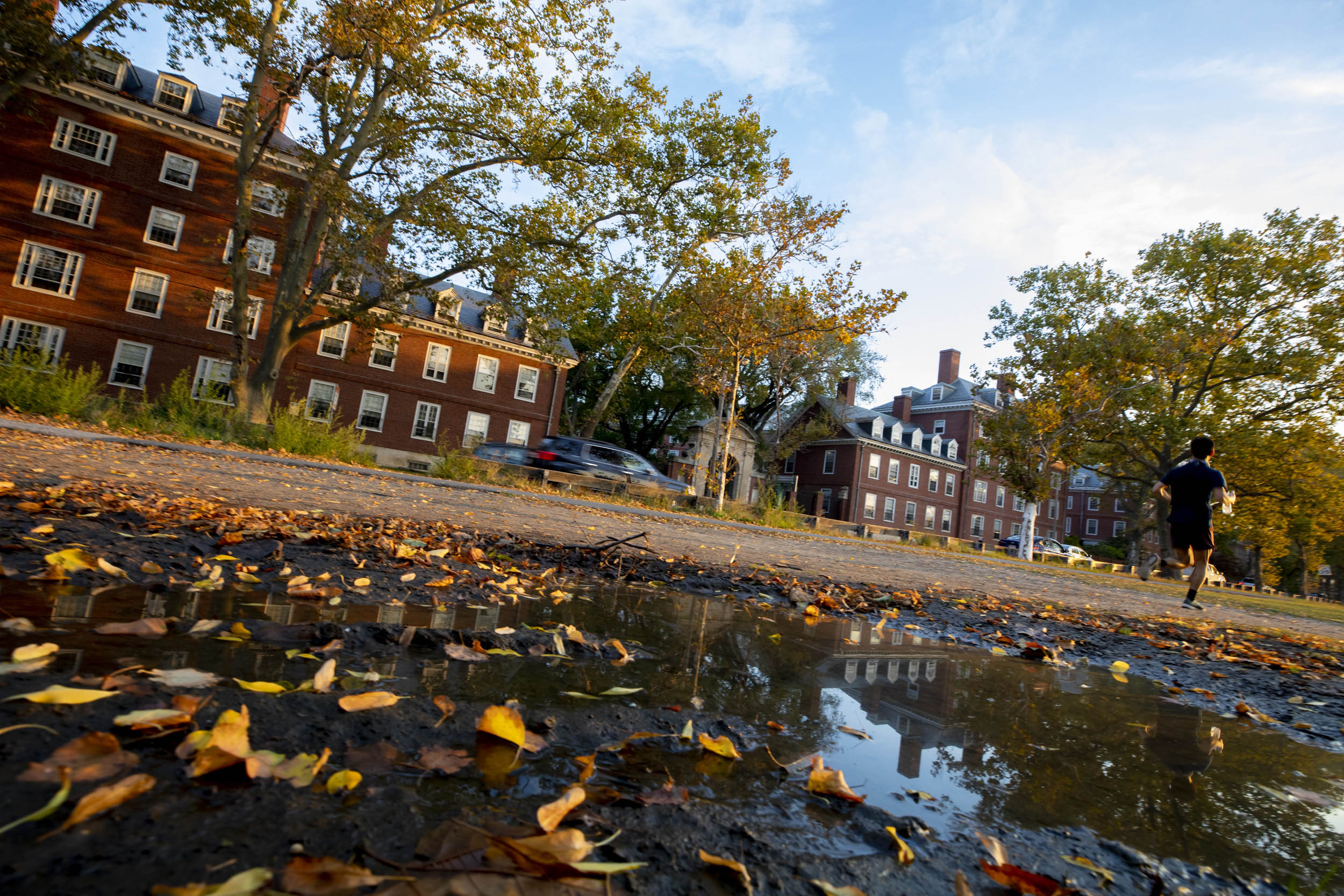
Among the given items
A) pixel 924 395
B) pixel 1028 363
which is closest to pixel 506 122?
pixel 1028 363

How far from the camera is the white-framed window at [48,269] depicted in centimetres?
2431

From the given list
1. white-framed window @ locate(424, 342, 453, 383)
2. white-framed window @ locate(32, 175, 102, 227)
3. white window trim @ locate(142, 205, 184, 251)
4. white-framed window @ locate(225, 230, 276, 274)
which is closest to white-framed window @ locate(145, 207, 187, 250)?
white window trim @ locate(142, 205, 184, 251)

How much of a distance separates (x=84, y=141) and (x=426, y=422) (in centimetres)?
1667

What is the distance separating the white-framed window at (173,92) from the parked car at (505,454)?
20.1 meters

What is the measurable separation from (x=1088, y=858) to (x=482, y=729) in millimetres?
1207

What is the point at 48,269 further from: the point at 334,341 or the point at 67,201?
the point at 334,341

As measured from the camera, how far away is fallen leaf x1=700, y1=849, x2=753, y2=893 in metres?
0.97

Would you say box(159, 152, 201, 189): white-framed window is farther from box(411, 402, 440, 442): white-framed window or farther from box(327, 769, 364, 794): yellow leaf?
box(327, 769, 364, 794): yellow leaf

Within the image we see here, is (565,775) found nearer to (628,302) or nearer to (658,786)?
(658,786)

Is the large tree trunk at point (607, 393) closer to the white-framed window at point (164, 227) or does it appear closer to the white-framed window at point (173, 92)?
the white-framed window at point (164, 227)

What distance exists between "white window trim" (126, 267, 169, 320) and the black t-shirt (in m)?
33.1

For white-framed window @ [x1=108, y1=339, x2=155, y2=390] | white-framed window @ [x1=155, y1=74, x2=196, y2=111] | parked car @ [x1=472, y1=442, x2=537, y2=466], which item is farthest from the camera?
white-framed window @ [x1=155, y1=74, x2=196, y2=111]

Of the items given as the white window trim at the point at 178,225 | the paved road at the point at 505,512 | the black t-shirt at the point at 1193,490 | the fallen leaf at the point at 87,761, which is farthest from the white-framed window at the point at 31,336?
the black t-shirt at the point at 1193,490

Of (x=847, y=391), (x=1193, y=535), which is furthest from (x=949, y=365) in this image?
(x=1193, y=535)
